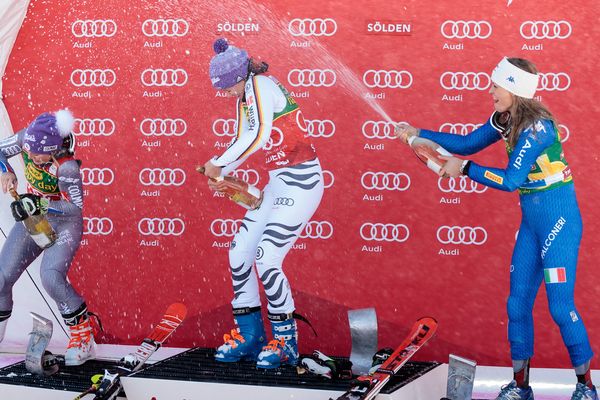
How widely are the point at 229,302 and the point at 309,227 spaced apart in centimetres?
76

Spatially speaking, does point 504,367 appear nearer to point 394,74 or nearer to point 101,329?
point 394,74

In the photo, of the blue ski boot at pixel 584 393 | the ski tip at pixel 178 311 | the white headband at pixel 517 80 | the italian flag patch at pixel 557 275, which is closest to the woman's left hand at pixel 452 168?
the white headband at pixel 517 80

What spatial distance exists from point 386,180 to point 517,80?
156cm

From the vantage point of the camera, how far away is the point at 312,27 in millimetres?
5723

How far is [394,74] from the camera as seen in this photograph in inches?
222

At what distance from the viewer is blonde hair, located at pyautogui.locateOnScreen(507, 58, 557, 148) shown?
14.2 ft

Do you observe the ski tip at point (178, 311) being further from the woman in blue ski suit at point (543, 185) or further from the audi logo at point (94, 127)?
the woman in blue ski suit at point (543, 185)

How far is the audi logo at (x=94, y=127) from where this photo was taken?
600cm

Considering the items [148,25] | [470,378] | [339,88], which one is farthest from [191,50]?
[470,378]

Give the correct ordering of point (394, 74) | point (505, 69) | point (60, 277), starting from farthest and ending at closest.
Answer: point (394, 74) → point (60, 277) → point (505, 69)

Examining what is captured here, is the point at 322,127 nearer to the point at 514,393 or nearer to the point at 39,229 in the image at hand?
the point at 39,229

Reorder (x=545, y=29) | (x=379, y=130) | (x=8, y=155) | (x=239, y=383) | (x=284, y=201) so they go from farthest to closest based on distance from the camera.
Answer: (x=379, y=130)
(x=545, y=29)
(x=8, y=155)
(x=284, y=201)
(x=239, y=383)

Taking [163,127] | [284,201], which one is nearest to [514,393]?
[284,201]

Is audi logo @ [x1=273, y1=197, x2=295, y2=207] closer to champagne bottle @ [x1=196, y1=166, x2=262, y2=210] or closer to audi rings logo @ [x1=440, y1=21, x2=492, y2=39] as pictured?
champagne bottle @ [x1=196, y1=166, x2=262, y2=210]
